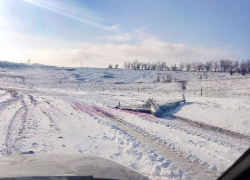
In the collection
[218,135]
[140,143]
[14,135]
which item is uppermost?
[14,135]

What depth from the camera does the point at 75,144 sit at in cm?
851

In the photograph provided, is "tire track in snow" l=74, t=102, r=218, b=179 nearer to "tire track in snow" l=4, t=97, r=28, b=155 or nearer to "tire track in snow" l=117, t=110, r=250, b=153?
"tire track in snow" l=117, t=110, r=250, b=153

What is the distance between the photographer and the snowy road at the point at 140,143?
21.2 feet

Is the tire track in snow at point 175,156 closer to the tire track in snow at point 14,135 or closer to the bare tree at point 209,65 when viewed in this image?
the tire track in snow at point 14,135

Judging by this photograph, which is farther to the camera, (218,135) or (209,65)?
(209,65)

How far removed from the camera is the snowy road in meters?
6.47

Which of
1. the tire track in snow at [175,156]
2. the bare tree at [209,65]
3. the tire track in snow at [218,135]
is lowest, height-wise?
the tire track in snow at [218,135]

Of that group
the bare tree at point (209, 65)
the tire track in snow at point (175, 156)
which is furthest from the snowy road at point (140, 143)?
the bare tree at point (209, 65)

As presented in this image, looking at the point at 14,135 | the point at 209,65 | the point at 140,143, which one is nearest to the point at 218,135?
the point at 140,143

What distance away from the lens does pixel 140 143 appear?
8.89m

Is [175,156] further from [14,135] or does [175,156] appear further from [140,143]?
[14,135]

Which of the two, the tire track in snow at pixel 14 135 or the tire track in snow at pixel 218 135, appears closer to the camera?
the tire track in snow at pixel 14 135

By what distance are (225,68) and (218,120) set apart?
9689cm

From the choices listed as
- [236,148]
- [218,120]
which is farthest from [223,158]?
[218,120]
